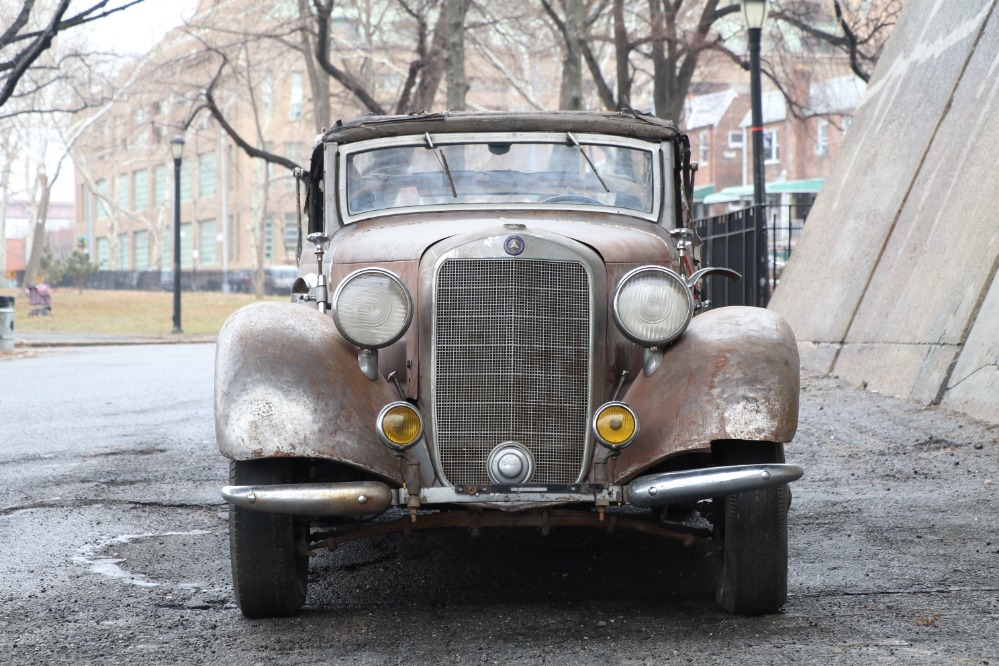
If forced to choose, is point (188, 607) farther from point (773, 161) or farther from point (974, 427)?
point (773, 161)

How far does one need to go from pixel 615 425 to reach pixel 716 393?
1.20ft

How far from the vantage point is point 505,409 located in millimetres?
4164

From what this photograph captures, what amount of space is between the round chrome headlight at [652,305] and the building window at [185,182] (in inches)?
2708

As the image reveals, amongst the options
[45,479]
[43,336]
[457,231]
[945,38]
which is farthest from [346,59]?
[457,231]

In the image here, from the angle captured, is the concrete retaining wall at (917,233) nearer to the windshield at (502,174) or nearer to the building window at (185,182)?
the windshield at (502,174)

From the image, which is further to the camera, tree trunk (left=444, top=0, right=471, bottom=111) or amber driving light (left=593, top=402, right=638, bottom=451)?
tree trunk (left=444, top=0, right=471, bottom=111)

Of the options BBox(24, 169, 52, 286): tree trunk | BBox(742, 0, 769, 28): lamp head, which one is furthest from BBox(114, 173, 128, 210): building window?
BBox(742, 0, 769, 28): lamp head

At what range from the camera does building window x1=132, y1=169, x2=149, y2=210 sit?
74938 millimetres

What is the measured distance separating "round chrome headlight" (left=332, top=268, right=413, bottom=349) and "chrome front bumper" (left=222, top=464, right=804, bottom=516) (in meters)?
0.56

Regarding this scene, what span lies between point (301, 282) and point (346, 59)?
100.0ft

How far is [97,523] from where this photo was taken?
6129mm

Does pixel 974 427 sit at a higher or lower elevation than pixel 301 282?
lower

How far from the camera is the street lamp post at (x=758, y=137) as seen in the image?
46.8 feet

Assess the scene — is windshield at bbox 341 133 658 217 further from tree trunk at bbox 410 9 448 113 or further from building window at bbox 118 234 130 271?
building window at bbox 118 234 130 271
